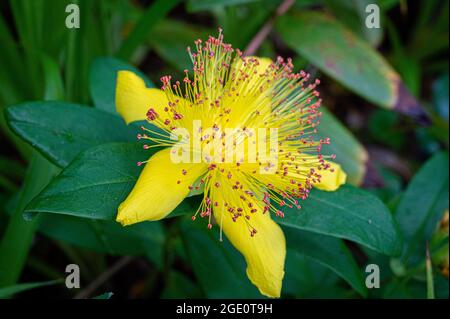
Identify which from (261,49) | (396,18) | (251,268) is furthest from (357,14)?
(251,268)

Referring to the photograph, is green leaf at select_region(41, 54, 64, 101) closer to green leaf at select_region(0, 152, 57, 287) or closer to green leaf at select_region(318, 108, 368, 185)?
green leaf at select_region(0, 152, 57, 287)

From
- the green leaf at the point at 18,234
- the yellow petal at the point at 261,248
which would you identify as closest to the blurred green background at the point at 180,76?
the green leaf at the point at 18,234

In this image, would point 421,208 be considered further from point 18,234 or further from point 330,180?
point 18,234

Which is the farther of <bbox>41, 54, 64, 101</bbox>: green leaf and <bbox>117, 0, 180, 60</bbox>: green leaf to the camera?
<bbox>117, 0, 180, 60</bbox>: green leaf

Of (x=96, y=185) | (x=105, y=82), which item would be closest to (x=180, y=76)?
Result: (x=105, y=82)

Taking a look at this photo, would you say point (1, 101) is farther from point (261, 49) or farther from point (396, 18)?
point (396, 18)

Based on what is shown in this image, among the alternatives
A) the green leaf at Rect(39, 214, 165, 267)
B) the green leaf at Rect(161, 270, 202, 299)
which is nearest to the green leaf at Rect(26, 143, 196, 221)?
the green leaf at Rect(39, 214, 165, 267)

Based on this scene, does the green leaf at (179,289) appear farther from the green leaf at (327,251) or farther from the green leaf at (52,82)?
the green leaf at (52,82)
